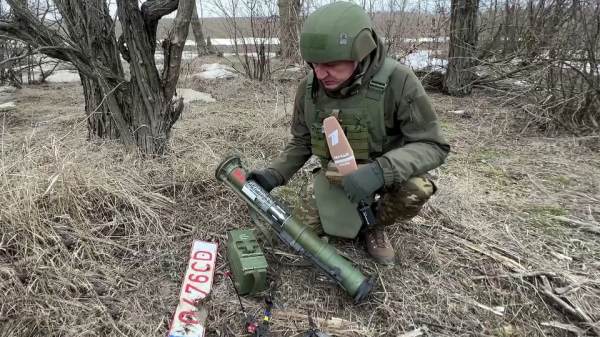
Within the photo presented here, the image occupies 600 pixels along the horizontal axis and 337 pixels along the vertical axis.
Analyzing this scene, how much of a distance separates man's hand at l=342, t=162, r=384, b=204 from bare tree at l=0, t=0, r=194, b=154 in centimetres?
160

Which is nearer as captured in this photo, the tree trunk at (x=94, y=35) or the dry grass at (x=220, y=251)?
the dry grass at (x=220, y=251)

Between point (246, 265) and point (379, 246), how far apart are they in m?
0.80

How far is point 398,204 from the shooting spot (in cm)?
224

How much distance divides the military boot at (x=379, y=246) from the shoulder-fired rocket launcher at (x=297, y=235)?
0.94 ft

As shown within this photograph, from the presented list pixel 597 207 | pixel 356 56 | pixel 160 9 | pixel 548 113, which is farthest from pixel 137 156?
pixel 548 113

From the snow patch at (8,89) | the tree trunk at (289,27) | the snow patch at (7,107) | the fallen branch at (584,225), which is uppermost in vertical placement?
the tree trunk at (289,27)

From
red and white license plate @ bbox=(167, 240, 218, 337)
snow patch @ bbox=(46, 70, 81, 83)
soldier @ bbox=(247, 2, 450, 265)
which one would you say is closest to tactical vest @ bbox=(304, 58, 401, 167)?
soldier @ bbox=(247, 2, 450, 265)

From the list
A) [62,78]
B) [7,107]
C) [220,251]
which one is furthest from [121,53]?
[62,78]

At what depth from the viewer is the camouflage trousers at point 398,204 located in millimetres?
2166

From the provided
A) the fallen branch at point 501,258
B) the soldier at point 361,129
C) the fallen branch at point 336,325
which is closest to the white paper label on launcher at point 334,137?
the soldier at point 361,129

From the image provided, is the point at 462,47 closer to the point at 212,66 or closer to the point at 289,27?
the point at 289,27

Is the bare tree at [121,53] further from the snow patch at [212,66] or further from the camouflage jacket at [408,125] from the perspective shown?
the snow patch at [212,66]

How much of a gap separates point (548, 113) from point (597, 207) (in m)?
2.06

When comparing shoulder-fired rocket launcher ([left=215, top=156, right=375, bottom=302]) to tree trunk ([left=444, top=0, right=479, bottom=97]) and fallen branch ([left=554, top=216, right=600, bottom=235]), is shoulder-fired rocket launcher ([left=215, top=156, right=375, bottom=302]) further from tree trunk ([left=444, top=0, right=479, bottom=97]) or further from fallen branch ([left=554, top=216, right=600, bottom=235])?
tree trunk ([left=444, top=0, right=479, bottom=97])
